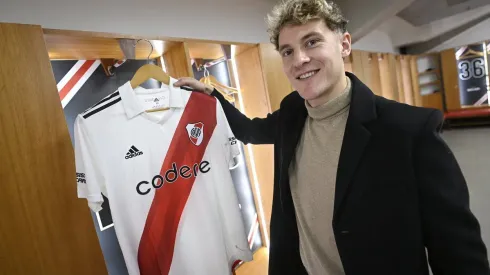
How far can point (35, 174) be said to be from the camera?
3.36ft

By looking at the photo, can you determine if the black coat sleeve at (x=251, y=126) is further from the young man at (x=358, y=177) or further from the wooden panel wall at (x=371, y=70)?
the wooden panel wall at (x=371, y=70)

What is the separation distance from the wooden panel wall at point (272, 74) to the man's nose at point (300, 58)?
125 centimetres

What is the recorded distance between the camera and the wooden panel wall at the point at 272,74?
2141 mm

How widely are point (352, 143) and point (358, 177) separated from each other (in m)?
0.11

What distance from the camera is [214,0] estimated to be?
2.28 meters

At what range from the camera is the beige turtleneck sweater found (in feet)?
2.95

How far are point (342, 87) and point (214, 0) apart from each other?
183cm

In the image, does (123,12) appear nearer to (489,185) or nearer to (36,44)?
(36,44)

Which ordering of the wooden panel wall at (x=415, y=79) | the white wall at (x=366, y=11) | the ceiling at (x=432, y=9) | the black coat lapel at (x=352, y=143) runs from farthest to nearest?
the wooden panel wall at (x=415, y=79) < the ceiling at (x=432, y=9) < the white wall at (x=366, y=11) < the black coat lapel at (x=352, y=143)

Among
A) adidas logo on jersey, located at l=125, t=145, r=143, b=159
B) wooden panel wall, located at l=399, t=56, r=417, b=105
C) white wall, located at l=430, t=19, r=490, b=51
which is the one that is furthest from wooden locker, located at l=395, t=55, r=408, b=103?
A: adidas logo on jersey, located at l=125, t=145, r=143, b=159

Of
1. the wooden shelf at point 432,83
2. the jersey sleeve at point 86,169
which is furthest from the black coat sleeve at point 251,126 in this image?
the wooden shelf at point 432,83

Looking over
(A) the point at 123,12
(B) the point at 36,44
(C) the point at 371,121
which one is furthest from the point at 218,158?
(A) the point at 123,12

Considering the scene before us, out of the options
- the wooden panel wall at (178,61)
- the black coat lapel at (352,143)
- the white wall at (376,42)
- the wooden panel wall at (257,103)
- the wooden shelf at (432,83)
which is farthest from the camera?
the wooden shelf at (432,83)

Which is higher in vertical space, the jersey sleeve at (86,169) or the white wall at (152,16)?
the white wall at (152,16)
